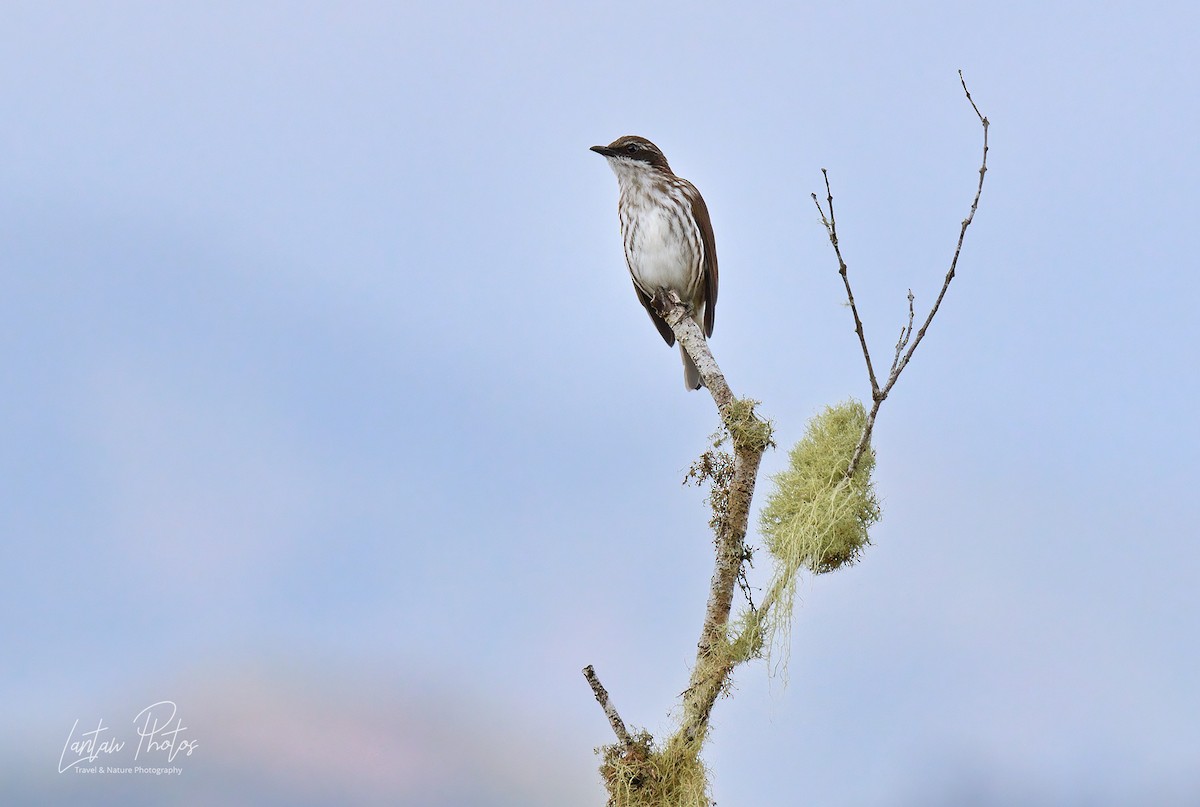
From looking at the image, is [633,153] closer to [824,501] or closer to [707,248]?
[707,248]

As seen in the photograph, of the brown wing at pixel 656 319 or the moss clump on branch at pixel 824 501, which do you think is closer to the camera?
the moss clump on branch at pixel 824 501

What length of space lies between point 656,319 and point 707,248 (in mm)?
529

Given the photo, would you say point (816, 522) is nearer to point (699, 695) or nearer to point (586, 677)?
point (699, 695)

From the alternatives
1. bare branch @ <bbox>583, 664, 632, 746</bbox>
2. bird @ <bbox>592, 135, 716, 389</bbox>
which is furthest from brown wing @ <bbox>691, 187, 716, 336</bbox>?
bare branch @ <bbox>583, 664, 632, 746</bbox>

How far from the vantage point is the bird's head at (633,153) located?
17.8ft

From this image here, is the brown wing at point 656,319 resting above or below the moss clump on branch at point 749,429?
above

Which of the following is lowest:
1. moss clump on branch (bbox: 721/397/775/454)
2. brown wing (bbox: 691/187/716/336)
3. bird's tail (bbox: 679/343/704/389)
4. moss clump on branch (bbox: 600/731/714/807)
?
moss clump on branch (bbox: 600/731/714/807)

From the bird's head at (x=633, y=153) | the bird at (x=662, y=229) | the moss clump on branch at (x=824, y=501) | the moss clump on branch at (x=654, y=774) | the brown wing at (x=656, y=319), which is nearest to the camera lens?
the moss clump on branch at (x=654, y=774)

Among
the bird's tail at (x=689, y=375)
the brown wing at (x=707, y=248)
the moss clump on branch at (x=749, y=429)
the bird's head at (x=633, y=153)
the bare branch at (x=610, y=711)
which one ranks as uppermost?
the bird's head at (x=633, y=153)

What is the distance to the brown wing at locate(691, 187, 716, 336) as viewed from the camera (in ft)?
17.6

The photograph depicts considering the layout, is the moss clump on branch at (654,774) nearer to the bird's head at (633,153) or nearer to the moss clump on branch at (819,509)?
the moss clump on branch at (819,509)

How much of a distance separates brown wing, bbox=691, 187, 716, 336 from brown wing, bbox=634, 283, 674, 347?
0.83 ft

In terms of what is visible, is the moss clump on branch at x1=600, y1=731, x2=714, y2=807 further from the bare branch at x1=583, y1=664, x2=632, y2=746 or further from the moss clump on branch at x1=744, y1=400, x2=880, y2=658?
the moss clump on branch at x1=744, y1=400, x2=880, y2=658

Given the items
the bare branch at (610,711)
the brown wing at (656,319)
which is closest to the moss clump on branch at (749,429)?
the bare branch at (610,711)
